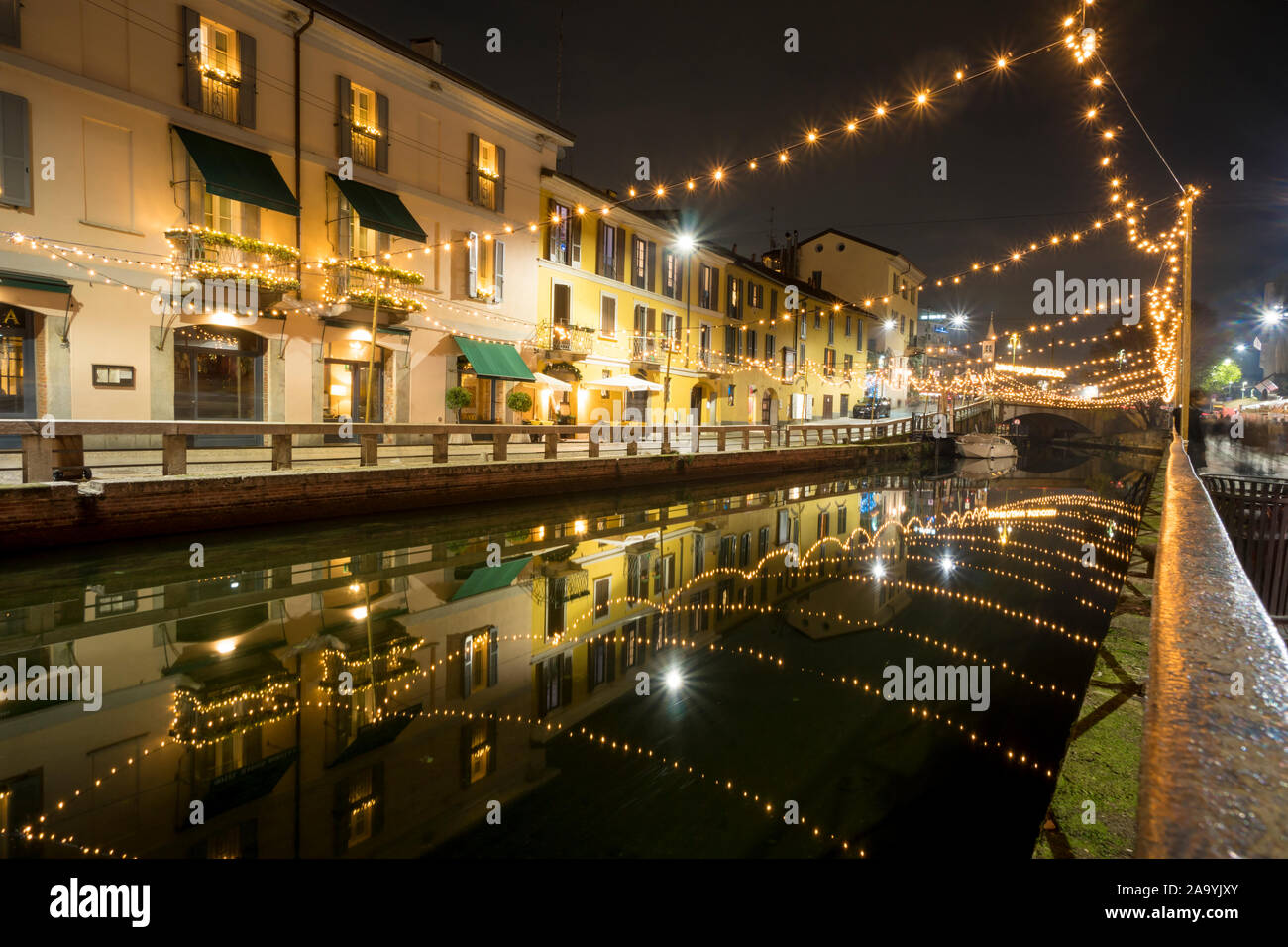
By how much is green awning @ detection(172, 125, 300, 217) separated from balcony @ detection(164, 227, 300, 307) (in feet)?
2.80

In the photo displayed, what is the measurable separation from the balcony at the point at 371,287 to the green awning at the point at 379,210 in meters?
0.94

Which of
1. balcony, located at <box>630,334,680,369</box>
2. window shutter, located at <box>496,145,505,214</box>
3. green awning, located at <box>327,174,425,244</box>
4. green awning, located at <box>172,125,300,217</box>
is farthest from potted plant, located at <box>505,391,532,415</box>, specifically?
balcony, located at <box>630,334,680,369</box>

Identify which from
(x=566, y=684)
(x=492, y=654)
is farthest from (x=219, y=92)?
(x=566, y=684)

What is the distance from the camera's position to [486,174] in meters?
20.4

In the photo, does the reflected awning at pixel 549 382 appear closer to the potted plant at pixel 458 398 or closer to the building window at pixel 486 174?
the potted plant at pixel 458 398

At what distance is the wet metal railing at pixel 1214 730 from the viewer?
2.50 ft

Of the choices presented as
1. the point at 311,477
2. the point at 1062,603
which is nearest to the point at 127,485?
the point at 311,477

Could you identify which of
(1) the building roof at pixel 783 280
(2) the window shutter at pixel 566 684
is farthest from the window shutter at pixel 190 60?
(1) the building roof at pixel 783 280

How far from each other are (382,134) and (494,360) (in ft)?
21.4

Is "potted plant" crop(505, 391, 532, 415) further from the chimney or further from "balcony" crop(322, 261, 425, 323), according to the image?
the chimney

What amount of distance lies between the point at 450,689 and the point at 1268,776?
15.9ft

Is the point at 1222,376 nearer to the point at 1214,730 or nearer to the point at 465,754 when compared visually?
the point at 465,754

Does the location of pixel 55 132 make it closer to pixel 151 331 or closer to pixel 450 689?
pixel 151 331

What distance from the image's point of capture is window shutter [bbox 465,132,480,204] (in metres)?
19.9
